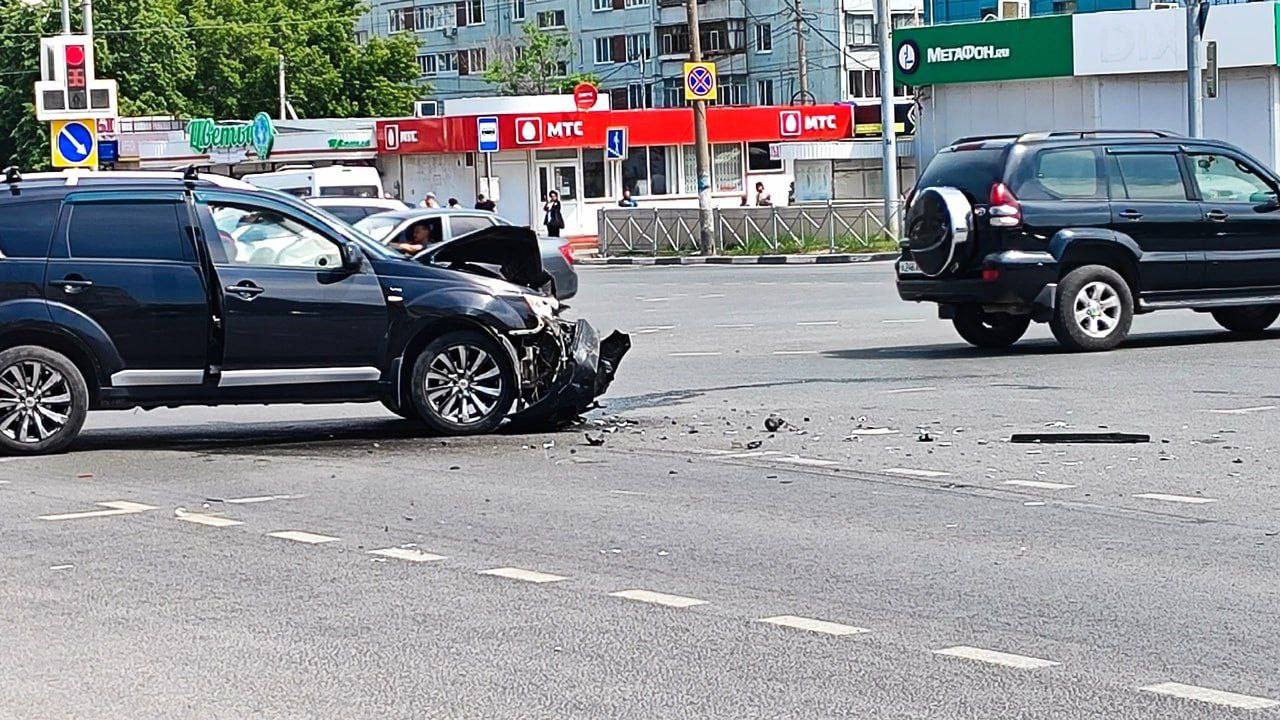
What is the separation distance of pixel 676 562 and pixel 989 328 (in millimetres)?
11078

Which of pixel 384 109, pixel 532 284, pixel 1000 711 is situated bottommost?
pixel 1000 711

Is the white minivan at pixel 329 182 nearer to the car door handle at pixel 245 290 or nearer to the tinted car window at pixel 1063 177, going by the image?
the tinted car window at pixel 1063 177

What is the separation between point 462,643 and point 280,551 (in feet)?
6.85

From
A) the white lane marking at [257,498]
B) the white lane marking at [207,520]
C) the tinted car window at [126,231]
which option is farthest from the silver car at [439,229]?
the white lane marking at [207,520]

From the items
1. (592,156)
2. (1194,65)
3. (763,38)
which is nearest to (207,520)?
(1194,65)

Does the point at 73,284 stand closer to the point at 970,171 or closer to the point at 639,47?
the point at 970,171

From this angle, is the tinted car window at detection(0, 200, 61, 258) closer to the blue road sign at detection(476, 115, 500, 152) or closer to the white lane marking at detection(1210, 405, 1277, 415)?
the white lane marking at detection(1210, 405, 1277, 415)

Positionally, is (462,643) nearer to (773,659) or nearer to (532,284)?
(773,659)

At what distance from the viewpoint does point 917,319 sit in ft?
73.7

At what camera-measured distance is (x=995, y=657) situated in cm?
618

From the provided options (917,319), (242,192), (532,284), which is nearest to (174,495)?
(242,192)

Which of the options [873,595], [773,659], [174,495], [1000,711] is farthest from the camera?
[174,495]

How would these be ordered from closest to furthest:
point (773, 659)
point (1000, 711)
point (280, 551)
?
point (1000, 711) < point (773, 659) < point (280, 551)

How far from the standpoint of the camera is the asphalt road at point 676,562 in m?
5.92
